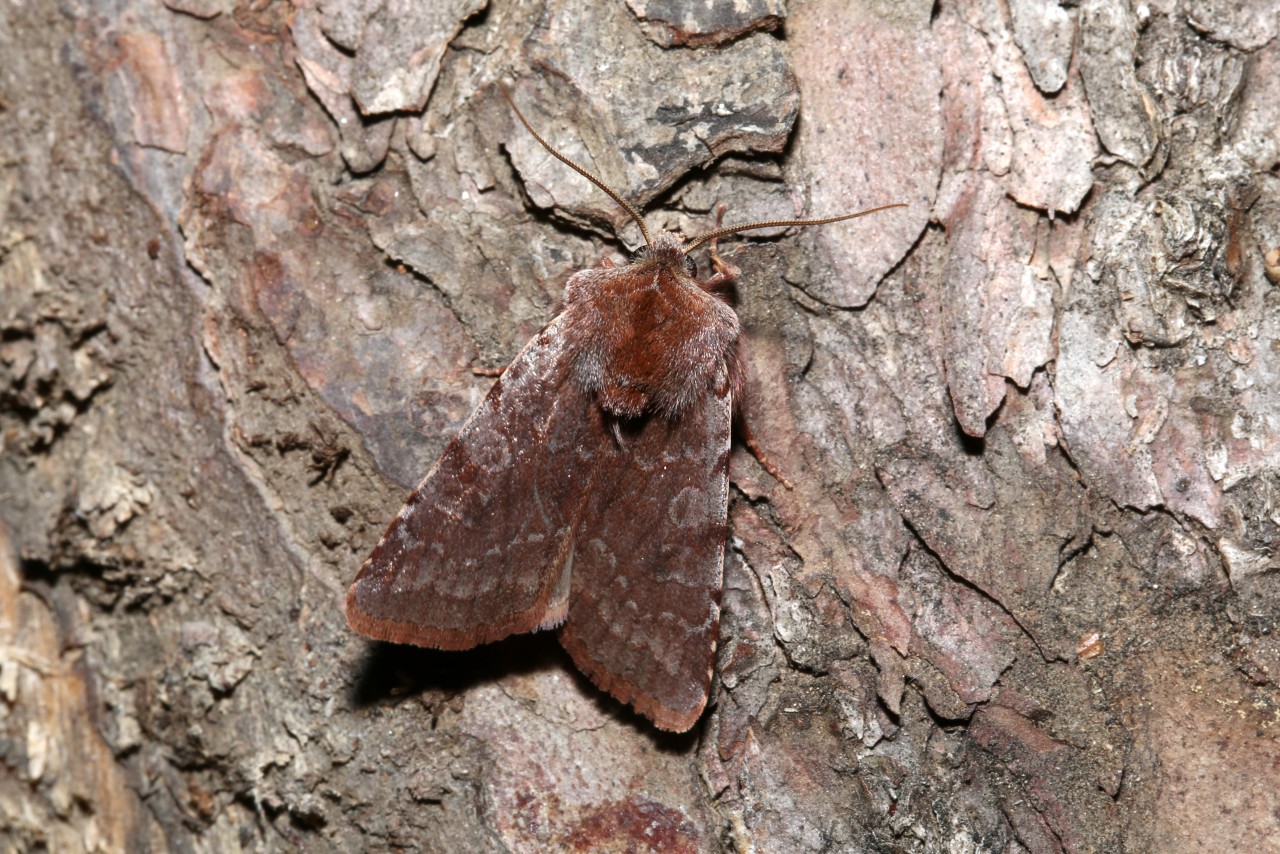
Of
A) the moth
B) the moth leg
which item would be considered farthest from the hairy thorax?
the moth leg

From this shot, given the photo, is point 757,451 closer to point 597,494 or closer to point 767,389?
point 767,389

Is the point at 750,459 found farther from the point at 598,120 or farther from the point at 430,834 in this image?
the point at 430,834

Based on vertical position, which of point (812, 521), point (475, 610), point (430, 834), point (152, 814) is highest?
point (812, 521)

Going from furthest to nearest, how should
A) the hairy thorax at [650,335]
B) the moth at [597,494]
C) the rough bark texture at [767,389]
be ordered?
1. the hairy thorax at [650,335]
2. the moth at [597,494]
3. the rough bark texture at [767,389]

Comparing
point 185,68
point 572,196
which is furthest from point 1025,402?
point 185,68

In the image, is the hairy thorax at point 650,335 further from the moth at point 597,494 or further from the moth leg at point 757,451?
the moth leg at point 757,451

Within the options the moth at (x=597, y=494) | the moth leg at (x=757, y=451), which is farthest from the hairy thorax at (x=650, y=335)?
the moth leg at (x=757, y=451)

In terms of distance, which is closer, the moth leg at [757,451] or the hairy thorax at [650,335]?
the moth leg at [757,451]
